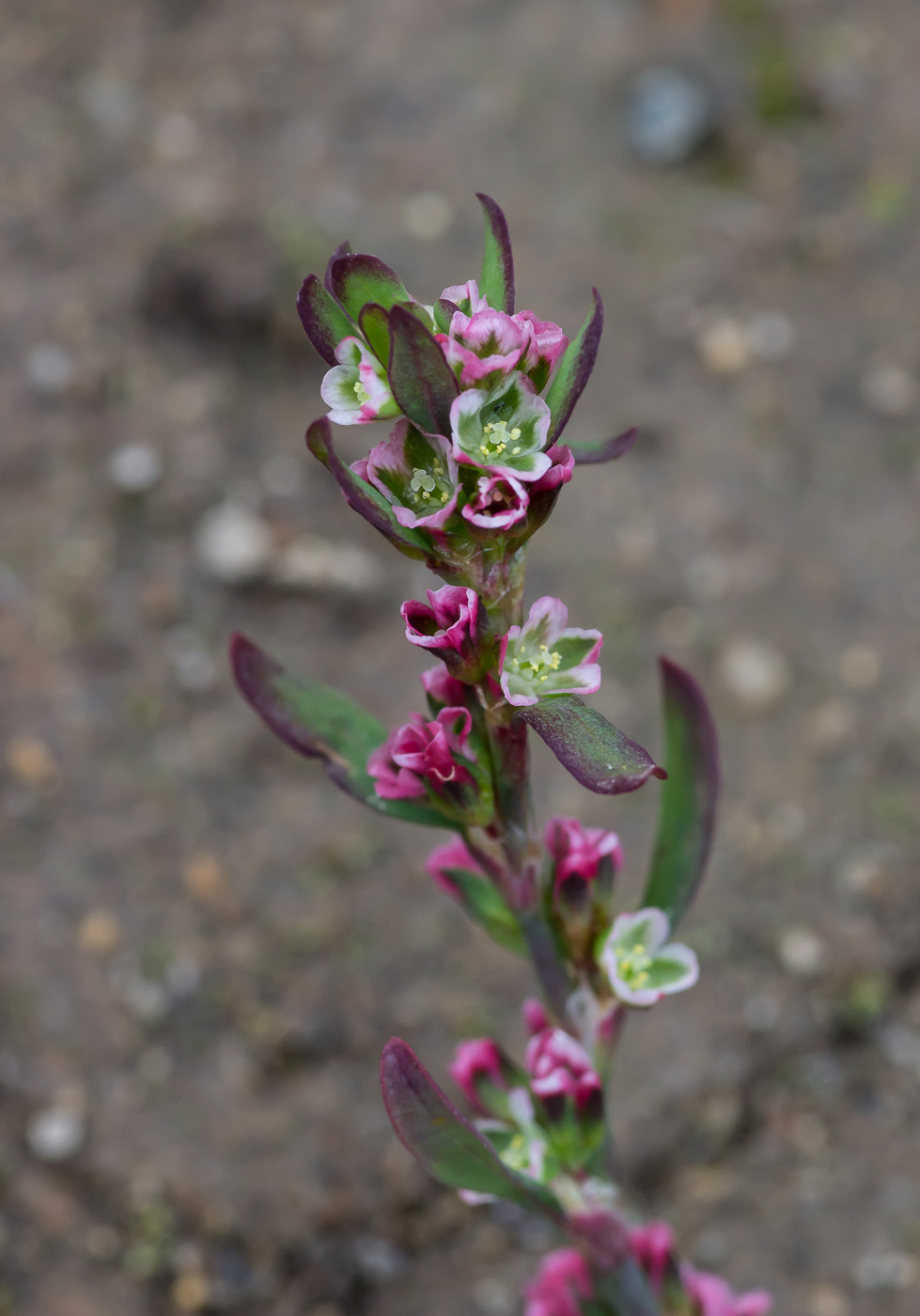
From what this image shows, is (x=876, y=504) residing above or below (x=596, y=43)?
below

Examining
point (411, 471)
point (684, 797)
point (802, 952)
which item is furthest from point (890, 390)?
point (411, 471)

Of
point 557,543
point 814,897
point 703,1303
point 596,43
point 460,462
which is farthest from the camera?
point 596,43

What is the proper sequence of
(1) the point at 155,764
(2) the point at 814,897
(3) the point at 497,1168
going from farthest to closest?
1. (1) the point at 155,764
2. (2) the point at 814,897
3. (3) the point at 497,1168

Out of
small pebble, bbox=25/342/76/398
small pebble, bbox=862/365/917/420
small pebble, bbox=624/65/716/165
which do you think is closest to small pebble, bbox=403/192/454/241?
small pebble, bbox=624/65/716/165

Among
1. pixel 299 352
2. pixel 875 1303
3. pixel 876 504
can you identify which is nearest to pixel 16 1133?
pixel 875 1303

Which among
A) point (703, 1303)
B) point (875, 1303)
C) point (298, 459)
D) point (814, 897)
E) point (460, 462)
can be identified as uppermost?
point (460, 462)

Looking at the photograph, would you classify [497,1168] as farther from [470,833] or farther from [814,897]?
[814,897]
